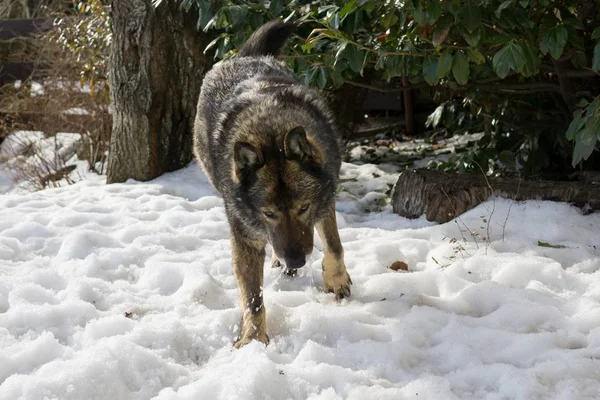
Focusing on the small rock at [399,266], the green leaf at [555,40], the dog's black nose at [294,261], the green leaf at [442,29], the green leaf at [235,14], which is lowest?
the small rock at [399,266]

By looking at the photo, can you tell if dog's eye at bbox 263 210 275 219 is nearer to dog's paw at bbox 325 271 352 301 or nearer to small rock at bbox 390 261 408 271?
dog's paw at bbox 325 271 352 301

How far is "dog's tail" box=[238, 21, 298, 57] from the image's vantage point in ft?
15.9

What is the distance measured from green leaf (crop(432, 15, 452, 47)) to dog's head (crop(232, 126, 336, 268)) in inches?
44.8

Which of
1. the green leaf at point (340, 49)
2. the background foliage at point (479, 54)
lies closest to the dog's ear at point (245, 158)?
the background foliage at point (479, 54)

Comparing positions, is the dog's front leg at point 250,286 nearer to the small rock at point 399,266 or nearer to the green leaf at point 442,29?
the small rock at point 399,266

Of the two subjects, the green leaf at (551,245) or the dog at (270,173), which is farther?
the green leaf at (551,245)

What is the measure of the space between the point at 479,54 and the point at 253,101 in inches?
58.4

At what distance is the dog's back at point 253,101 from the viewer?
3.79 m

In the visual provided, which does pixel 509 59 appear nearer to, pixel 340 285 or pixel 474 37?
pixel 474 37

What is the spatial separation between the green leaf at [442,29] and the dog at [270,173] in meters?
0.82

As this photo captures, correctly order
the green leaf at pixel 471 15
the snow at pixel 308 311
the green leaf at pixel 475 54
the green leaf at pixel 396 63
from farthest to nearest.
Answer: the green leaf at pixel 396 63
the green leaf at pixel 475 54
the green leaf at pixel 471 15
the snow at pixel 308 311

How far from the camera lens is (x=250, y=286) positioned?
366cm

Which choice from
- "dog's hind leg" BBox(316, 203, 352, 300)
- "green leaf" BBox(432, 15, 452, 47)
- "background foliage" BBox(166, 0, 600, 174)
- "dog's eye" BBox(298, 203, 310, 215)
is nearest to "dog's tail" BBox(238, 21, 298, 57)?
"background foliage" BBox(166, 0, 600, 174)

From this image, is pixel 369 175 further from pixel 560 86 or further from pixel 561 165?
pixel 560 86
